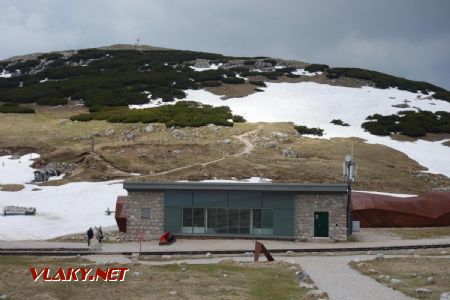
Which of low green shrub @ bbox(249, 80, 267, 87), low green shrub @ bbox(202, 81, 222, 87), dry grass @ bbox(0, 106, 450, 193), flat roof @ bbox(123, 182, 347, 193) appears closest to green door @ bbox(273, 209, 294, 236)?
flat roof @ bbox(123, 182, 347, 193)

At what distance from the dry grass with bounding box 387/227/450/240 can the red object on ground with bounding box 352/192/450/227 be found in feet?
3.35

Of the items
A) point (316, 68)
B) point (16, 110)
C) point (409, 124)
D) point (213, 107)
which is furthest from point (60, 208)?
point (316, 68)

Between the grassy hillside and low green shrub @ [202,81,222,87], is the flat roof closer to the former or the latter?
the grassy hillside

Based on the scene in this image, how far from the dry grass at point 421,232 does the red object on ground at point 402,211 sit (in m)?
1.02

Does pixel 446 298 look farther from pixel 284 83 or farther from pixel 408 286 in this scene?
pixel 284 83

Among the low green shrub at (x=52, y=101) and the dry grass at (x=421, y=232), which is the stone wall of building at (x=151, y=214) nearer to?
the dry grass at (x=421, y=232)

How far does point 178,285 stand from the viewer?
17.1m

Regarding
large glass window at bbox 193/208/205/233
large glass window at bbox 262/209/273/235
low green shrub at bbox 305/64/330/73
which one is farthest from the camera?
low green shrub at bbox 305/64/330/73

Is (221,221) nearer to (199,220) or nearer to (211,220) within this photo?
(211,220)

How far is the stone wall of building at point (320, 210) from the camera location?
32.6m

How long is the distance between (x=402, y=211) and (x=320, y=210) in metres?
7.34

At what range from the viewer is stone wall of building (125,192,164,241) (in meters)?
34.1

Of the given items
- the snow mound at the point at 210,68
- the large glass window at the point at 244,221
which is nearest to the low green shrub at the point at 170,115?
the snow mound at the point at 210,68

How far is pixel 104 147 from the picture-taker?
2260 inches
